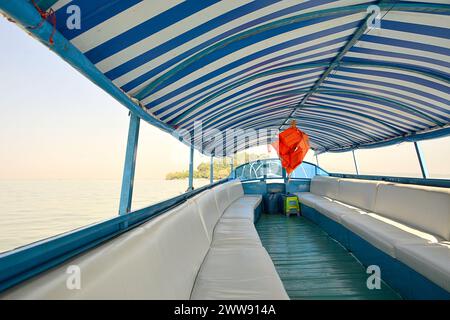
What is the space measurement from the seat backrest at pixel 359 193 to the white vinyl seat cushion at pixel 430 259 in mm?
2232

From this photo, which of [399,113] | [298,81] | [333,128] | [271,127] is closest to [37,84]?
[298,81]

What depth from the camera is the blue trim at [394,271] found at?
2.23m

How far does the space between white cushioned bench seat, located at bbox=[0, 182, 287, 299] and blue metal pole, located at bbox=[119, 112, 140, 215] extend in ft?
2.07

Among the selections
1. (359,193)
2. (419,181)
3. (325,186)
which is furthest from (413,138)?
(325,186)

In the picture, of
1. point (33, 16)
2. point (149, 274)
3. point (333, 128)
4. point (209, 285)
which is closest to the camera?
point (33, 16)

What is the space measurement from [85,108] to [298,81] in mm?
3908

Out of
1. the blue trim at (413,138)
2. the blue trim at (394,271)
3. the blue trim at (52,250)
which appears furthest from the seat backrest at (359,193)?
the blue trim at (52,250)

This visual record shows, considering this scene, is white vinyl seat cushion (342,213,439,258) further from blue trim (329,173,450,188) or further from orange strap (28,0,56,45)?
orange strap (28,0,56,45)

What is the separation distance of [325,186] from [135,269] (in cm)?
738

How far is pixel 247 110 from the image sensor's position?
5797 mm

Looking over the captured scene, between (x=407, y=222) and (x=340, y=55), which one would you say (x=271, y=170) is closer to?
(x=407, y=222)

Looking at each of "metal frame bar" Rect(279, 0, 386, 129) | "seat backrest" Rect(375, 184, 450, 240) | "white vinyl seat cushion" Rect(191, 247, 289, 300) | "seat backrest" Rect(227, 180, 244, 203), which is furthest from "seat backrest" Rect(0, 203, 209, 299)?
"seat backrest" Rect(227, 180, 244, 203)

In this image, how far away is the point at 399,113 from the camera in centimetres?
516
